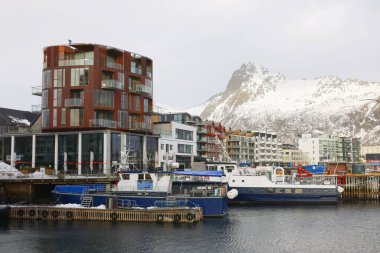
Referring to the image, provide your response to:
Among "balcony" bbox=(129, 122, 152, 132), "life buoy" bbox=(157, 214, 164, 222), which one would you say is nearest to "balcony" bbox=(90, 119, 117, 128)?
"balcony" bbox=(129, 122, 152, 132)

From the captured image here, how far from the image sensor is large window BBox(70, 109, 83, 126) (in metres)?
78.9

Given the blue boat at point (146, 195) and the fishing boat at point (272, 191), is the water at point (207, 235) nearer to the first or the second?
the blue boat at point (146, 195)

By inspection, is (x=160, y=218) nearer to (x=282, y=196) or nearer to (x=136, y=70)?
(x=282, y=196)

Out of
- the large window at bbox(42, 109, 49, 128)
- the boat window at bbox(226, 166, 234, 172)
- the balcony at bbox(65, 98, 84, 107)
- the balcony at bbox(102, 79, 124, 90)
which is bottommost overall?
the boat window at bbox(226, 166, 234, 172)

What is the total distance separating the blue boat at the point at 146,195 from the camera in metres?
51.4

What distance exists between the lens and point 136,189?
175 ft

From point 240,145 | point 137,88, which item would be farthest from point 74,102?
point 240,145

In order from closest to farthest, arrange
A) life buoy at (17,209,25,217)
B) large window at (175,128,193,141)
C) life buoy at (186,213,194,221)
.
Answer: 1. life buoy at (186,213,194,221)
2. life buoy at (17,209,25,217)
3. large window at (175,128,193,141)

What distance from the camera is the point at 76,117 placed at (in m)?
79.3

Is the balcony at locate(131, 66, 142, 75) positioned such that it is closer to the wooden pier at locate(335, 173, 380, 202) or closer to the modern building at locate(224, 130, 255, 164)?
the wooden pier at locate(335, 173, 380, 202)

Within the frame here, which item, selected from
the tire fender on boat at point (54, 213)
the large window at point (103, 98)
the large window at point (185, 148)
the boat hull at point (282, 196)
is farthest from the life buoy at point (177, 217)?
the large window at point (185, 148)

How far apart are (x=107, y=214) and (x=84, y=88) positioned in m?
34.6

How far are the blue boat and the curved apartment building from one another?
2599 cm

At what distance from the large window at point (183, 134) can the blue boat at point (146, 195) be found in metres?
44.5
